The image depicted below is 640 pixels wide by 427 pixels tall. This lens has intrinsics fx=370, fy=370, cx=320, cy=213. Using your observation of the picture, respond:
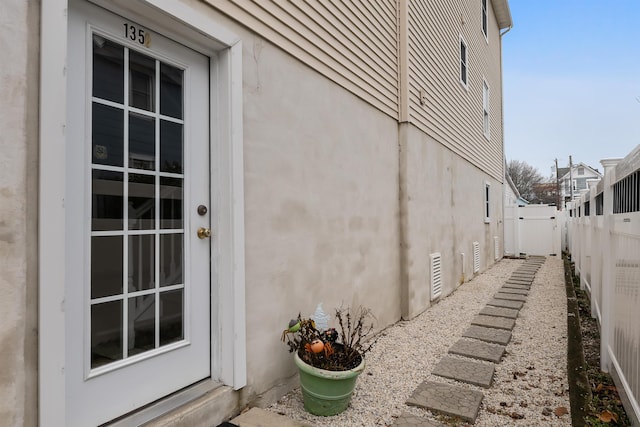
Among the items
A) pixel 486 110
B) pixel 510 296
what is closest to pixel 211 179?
pixel 510 296

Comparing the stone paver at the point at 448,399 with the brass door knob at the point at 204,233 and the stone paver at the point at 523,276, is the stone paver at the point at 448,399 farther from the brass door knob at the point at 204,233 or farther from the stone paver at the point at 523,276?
the stone paver at the point at 523,276

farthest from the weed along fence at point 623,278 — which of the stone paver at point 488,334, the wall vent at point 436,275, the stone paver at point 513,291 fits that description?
the stone paver at point 513,291

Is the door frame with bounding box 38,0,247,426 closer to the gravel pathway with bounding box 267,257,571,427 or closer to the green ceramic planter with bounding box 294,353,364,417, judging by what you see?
the green ceramic planter with bounding box 294,353,364,417

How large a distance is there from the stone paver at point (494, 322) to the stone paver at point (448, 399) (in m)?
1.90

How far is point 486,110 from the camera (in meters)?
10.0

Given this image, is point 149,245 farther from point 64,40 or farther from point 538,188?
point 538,188

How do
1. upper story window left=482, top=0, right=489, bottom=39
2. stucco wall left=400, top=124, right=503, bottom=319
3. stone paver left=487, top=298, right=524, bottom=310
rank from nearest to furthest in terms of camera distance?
stucco wall left=400, top=124, right=503, bottom=319, stone paver left=487, top=298, right=524, bottom=310, upper story window left=482, top=0, right=489, bottom=39

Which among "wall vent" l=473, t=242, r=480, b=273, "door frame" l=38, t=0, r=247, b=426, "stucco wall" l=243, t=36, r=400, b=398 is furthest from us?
"wall vent" l=473, t=242, r=480, b=273

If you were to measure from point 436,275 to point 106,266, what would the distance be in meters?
4.77

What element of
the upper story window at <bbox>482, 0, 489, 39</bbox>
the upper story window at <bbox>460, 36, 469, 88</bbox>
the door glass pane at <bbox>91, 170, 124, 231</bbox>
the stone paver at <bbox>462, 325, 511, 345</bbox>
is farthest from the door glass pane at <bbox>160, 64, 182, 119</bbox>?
the upper story window at <bbox>482, 0, 489, 39</bbox>

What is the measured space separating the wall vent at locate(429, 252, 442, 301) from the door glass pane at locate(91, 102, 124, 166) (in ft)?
15.0

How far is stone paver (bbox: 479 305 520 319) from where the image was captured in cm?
489

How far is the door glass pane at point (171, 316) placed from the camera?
2.07m

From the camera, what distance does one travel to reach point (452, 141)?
6879 millimetres
